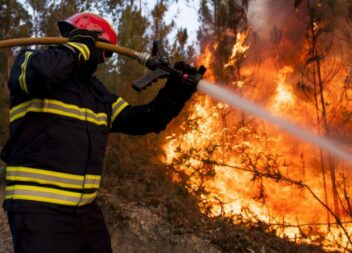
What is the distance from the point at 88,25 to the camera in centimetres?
256

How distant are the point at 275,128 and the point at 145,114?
17.1 ft

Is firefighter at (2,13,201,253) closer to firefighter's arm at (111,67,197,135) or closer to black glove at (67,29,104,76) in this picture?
black glove at (67,29,104,76)

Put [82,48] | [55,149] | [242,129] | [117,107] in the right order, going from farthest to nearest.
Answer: [242,129]
[117,107]
[82,48]
[55,149]

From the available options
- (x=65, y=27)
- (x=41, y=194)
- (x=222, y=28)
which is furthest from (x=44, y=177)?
(x=222, y=28)

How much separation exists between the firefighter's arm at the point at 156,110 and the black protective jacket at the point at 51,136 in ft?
1.49

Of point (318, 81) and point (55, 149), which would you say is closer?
point (55, 149)

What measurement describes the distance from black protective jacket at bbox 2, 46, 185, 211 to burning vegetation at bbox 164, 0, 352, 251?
138 inches

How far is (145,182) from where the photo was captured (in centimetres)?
654

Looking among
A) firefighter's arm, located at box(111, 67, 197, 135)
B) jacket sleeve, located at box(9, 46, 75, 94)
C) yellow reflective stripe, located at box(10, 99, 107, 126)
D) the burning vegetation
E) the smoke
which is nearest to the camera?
jacket sleeve, located at box(9, 46, 75, 94)

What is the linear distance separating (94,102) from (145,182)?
4317 millimetres

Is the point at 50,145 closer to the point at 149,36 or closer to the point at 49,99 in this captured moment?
the point at 49,99

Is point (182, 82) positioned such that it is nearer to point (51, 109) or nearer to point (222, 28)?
point (51, 109)

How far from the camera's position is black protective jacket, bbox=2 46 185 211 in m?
2.00

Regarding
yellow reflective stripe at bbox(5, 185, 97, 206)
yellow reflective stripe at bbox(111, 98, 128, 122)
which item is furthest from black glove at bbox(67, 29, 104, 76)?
yellow reflective stripe at bbox(5, 185, 97, 206)
